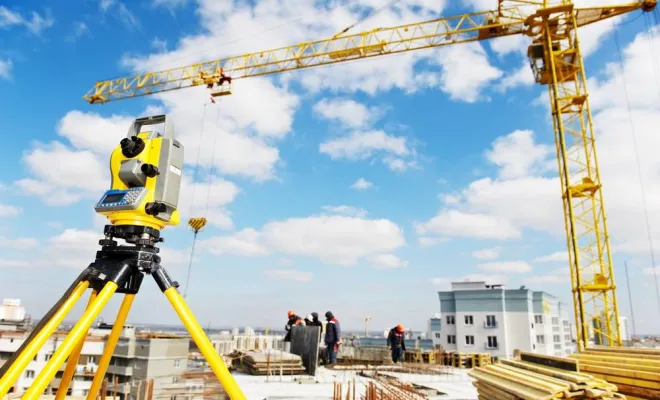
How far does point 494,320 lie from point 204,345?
1456 inches

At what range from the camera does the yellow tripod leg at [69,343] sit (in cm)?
310

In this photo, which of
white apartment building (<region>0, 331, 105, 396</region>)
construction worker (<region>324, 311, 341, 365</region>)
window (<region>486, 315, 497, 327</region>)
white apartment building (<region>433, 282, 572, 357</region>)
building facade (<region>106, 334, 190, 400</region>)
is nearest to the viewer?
construction worker (<region>324, 311, 341, 365</region>)

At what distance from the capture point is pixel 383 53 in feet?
122

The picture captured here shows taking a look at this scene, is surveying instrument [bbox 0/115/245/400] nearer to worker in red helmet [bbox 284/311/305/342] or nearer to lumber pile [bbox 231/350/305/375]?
lumber pile [bbox 231/350/305/375]

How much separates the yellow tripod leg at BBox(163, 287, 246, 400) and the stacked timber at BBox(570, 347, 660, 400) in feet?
25.4

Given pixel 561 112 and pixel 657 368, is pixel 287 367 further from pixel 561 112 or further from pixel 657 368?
pixel 561 112

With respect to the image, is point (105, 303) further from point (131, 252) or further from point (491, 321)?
point (491, 321)

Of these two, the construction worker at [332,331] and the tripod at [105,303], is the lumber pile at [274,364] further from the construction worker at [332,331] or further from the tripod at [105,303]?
the tripod at [105,303]

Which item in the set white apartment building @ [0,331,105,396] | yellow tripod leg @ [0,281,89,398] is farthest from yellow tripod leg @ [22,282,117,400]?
white apartment building @ [0,331,105,396]

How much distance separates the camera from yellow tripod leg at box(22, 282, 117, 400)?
3.10 metres

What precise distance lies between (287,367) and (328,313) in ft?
8.81

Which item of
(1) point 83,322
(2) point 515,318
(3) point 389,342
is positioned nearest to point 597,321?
(2) point 515,318

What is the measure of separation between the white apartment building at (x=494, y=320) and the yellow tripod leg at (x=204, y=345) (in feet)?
118

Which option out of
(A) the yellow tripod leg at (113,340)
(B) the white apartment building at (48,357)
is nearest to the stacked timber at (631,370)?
(A) the yellow tripod leg at (113,340)
